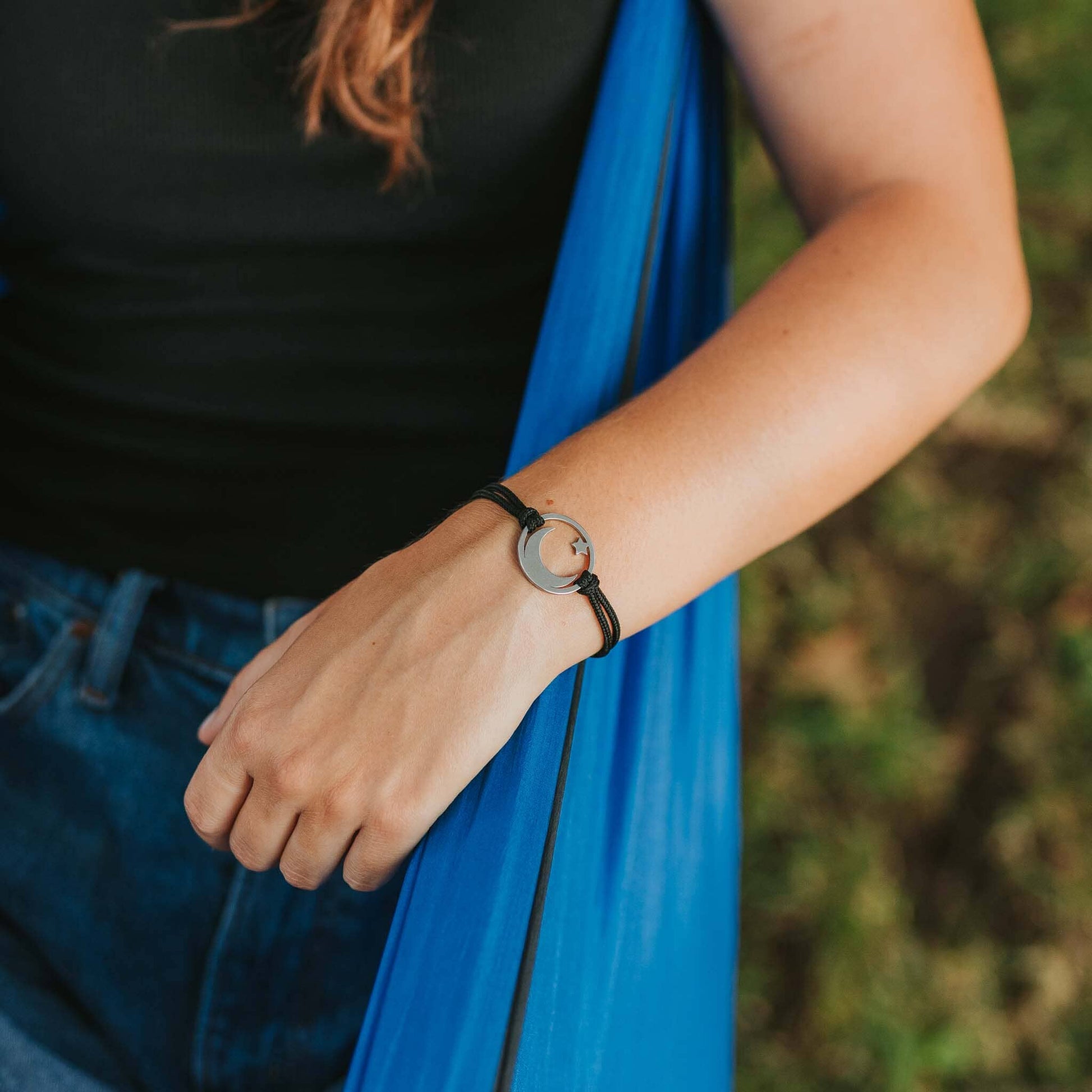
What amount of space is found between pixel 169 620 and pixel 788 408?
1.60ft

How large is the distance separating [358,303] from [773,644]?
0.95 metres

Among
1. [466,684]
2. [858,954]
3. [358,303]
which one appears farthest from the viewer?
[858,954]

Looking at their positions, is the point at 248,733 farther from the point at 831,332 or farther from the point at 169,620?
the point at 831,332

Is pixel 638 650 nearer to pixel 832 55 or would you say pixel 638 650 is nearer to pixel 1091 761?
pixel 832 55

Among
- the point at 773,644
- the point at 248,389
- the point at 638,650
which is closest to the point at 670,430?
the point at 638,650

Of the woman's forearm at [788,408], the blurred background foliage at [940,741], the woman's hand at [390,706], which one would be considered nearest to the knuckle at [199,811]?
the woman's hand at [390,706]

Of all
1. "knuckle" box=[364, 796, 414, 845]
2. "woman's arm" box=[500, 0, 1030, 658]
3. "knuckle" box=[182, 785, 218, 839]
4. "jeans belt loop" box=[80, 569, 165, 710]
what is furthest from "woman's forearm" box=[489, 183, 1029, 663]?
"jeans belt loop" box=[80, 569, 165, 710]

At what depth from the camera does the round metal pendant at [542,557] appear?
18.7 inches

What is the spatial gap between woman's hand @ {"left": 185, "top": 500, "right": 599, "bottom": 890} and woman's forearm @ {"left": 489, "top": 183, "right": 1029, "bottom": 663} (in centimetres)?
3

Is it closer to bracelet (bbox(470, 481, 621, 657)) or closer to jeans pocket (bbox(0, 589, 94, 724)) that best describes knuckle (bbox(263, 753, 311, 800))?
bracelet (bbox(470, 481, 621, 657))

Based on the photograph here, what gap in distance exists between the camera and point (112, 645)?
66 centimetres

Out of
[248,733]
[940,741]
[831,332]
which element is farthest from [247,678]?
[940,741]

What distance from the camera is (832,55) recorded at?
22.4 inches

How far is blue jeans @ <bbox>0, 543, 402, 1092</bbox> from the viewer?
0.60 metres
